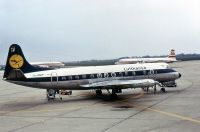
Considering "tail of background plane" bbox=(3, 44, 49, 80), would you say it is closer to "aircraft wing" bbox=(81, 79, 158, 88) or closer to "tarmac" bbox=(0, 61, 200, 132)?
"tarmac" bbox=(0, 61, 200, 132)

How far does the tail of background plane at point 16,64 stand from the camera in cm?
3653

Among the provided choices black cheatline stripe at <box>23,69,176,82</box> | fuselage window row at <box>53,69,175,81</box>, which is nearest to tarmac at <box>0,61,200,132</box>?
black cheatline stripe at <box>23,69,176,82</box>

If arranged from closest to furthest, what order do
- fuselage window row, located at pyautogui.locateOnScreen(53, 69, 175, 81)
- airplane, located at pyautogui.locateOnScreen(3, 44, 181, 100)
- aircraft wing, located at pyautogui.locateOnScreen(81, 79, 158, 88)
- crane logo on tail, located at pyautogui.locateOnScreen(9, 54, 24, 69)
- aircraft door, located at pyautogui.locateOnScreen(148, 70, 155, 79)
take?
aircraft wing, located at pyautogui.locateOnScreen(81, 79, 158, 88)
airplane, located at pyautogui.locateOnScreen(3, 44, 181, 100)
crane logo on tail, located at pyautogui.locateOnScreen(9, 54, 24, 69)
fuselage window row, located at pyautogui.locateOnScreen(53, 69, 175, 81)
aircraft door, located at pyautogui.locateOnScreen(148, 70, 155, 79)

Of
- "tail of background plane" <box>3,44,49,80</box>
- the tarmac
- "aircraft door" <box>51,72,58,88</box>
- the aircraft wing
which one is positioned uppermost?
"tail of background plane" <box>3,44,49,80</box>

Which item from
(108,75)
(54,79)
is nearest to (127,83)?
(108,75)

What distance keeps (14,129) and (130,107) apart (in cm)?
1163

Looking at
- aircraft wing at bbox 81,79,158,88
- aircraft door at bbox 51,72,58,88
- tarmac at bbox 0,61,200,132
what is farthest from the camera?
aircraft door at bbox 51,72,58,88

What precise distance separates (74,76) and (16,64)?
680cm

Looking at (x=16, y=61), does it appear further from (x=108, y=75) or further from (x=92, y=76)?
(x=108, y=75)

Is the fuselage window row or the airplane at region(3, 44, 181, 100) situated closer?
the airplane at region(3, 44, 181, 100)

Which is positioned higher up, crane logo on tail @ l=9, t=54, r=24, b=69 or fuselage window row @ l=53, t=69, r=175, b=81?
crane logo on tail @ l=9, t=54, r=24, b=69

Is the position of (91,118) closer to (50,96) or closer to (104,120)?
(104,120)

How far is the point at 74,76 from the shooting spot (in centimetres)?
3897

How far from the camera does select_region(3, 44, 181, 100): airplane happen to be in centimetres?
3697
